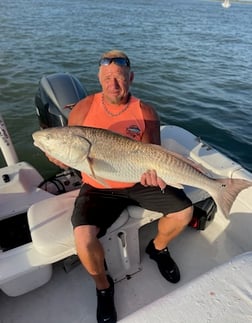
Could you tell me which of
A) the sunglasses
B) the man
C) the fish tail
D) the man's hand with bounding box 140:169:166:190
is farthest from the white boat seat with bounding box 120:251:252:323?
the sunglasses

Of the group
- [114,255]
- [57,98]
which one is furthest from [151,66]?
[114,255]

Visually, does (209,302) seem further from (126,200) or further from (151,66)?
(151,66)

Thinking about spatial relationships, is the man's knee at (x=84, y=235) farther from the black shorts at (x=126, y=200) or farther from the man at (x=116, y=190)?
the black shorts at (x=126, y=200)

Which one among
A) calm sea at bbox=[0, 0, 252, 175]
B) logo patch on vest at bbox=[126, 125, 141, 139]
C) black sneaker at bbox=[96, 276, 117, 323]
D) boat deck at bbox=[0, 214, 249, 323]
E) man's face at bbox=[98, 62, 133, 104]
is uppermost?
man's face at bbox=[98, 62, 133, 104]

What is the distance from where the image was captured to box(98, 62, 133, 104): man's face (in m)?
2.57

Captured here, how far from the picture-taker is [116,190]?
104 inches

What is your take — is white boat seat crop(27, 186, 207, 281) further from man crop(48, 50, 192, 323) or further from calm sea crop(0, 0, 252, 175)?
calm sea crop(0, 0, 252, 175)

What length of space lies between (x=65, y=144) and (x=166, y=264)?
1.48m

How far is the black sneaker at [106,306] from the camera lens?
2.44 m

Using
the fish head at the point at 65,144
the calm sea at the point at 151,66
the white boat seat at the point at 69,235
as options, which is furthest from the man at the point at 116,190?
the calm sea at the point at 151,66

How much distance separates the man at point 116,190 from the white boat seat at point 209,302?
0.92 meters

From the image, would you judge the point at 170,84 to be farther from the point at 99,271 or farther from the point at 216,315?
the point at 216,315

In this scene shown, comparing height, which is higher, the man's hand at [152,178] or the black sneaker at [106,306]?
the man's hand at [152,178]

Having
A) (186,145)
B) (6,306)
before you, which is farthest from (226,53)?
(6,306)
